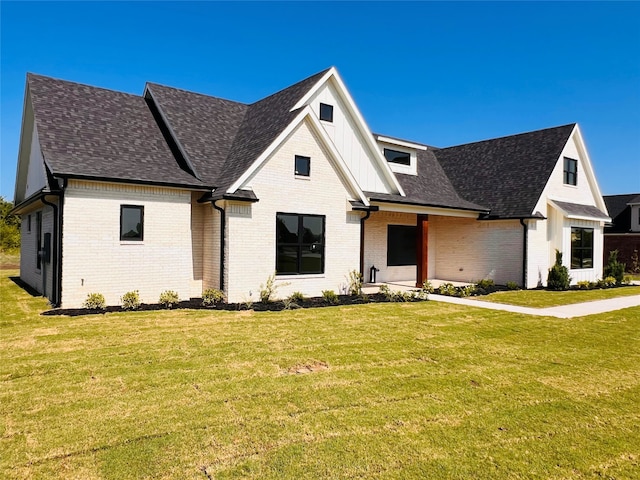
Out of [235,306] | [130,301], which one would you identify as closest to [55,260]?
[130,301]

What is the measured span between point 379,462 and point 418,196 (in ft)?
53.2

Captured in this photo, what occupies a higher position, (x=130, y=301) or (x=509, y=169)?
(x=509, y=169)

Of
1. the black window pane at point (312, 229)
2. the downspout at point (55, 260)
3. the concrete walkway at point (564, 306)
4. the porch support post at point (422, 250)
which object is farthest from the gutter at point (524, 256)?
the downspout at point (55, 260)

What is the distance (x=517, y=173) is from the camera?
2100cm

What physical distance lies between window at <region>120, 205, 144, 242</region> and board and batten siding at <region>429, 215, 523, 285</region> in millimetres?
15355

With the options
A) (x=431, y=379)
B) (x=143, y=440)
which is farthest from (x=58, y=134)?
(x=431, y=379)

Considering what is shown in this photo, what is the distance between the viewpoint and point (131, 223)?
12.3m

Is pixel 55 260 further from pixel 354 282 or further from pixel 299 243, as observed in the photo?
pixel 354 282

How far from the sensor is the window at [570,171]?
20875 millimetres

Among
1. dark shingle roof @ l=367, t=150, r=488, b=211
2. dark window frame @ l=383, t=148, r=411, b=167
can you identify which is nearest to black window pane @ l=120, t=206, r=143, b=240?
dark shingle roof @ l=367, t=150, r=488, b=211

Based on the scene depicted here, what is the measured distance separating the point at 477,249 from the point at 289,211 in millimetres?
11285

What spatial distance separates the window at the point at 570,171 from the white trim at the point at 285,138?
12.1 metres

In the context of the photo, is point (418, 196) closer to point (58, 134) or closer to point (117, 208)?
point (117, 208)

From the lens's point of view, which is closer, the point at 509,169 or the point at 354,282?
the point at 354,282
